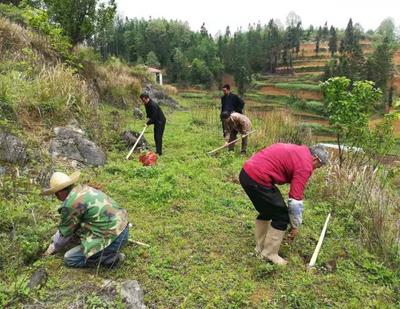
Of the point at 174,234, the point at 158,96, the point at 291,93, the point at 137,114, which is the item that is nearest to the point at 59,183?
the point at 174,234

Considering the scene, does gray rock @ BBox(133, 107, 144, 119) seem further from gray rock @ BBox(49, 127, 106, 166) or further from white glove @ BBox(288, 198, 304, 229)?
Answer: white glove @ BBox(288, 198, 304, 229)

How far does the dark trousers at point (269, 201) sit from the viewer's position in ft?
13.2

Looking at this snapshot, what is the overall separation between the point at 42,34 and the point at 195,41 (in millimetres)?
67910

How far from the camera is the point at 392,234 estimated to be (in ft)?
15.9

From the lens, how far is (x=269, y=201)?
4.02m

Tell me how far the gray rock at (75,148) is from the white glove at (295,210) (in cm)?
403

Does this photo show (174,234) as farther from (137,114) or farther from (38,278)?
(137,114)

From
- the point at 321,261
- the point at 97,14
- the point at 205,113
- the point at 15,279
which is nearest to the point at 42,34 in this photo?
the point at 97,14

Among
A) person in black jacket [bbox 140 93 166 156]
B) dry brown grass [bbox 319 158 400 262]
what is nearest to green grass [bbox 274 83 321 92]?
person in black jacket [bbox 140 93 166 156]

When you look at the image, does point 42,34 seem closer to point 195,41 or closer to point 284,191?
point 284,191

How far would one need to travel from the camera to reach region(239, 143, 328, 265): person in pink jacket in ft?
13.0

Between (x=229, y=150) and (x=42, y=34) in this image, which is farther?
(x=42, y=34)

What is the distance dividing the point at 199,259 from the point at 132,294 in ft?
3.35

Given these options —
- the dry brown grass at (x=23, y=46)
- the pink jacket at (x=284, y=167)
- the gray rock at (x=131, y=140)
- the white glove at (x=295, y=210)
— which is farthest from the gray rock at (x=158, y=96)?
the white glove at (x=295, y=210)
